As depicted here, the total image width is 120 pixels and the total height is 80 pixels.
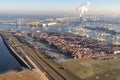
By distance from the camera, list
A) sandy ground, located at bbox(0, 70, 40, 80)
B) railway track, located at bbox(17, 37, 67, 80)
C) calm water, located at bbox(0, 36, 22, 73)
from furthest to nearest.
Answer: calm water, located at bbox(0, 36, 22, 73) < railway track, located at bbox(17, 37, 67, 80) < sandy ground, located at bbox(0, 70, 40, 80)

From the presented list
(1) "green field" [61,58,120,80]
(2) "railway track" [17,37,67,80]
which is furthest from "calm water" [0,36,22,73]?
(1) "green field" [61,58,120,80]

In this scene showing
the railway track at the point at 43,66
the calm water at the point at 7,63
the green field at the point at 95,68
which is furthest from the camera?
the calm water at the point at 7,63

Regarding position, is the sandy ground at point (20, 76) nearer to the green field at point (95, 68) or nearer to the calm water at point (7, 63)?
the calm water at point (7, 63)

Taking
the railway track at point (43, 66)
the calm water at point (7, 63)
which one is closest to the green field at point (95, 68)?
the railway track at point (43, 66)

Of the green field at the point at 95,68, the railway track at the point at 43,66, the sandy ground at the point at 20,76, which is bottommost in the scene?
the green field at the point at 95,68

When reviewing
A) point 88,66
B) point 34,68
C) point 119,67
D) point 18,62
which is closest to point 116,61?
point 119,67

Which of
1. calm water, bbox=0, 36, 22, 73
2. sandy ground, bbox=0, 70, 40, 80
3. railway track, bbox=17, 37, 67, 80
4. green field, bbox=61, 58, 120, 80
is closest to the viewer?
sandy ground, bbox=0, 70, 40, 80

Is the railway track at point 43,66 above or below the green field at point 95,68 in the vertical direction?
above

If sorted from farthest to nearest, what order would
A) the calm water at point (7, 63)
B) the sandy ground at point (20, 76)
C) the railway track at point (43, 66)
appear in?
the calm water at point (7, 63) → the railway track at point (43, 66) → the sandy ground at point (20, 76)

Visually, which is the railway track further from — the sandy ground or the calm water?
the calm water
